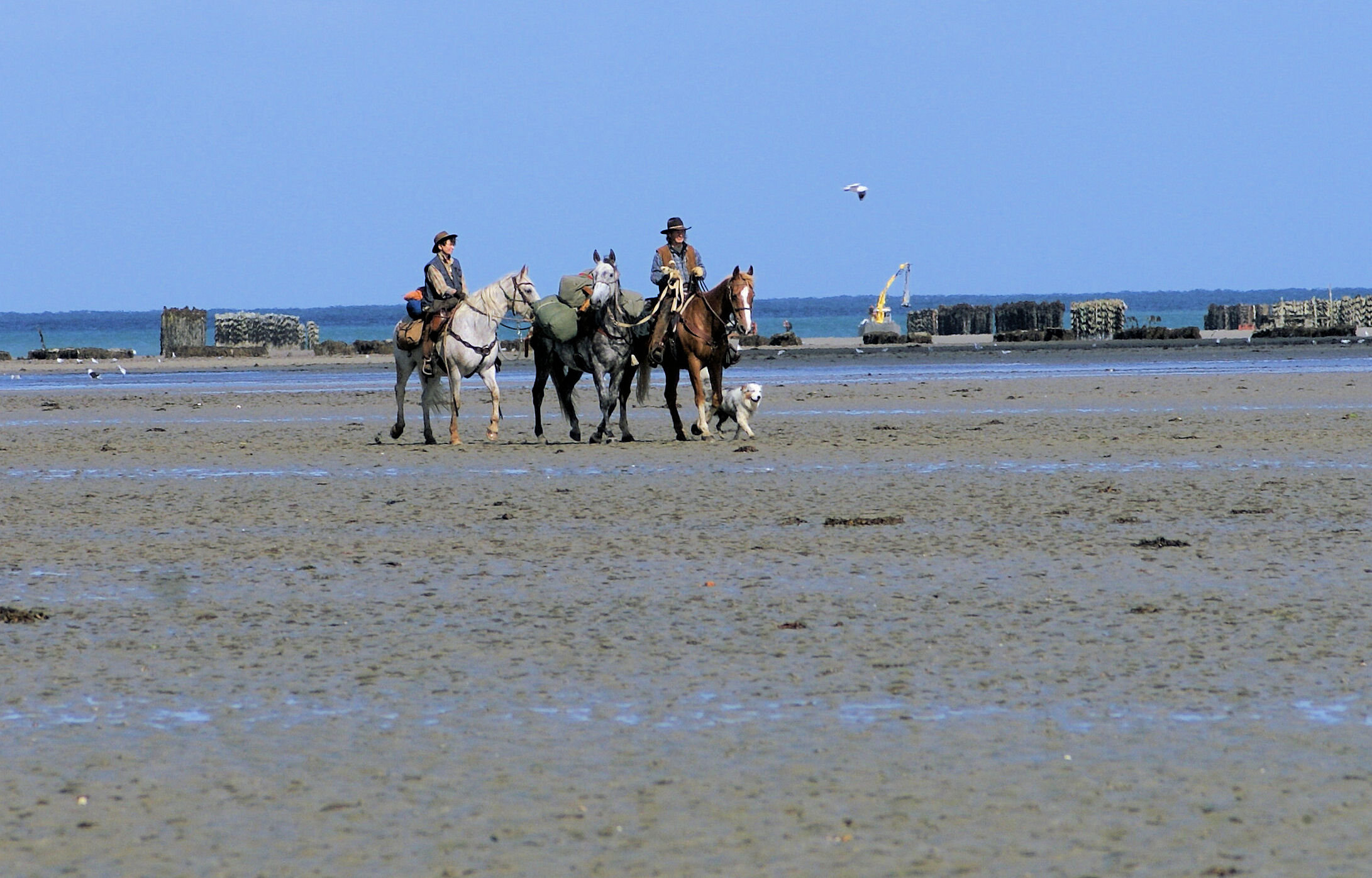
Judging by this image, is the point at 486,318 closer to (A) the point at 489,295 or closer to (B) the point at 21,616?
(A) the point at 489,295

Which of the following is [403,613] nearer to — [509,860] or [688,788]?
[688,788]

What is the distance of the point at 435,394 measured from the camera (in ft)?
61.2

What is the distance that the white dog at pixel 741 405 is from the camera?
19.0 m

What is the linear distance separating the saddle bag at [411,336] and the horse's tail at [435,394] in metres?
0.39

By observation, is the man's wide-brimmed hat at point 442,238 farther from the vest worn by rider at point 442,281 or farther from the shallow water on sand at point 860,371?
the shallow water on sand at point 860,371

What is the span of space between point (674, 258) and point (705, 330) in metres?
0.90

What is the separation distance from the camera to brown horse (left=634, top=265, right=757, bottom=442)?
59.5ft

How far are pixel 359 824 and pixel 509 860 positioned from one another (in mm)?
557

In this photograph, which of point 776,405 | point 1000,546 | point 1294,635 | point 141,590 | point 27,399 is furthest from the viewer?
point 27,399

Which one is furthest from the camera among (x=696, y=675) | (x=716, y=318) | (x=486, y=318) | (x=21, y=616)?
(x=486, y=318)

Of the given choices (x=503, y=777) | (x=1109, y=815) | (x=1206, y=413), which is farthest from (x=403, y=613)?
(x=1206, y=413)

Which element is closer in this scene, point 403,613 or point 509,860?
point 509,860

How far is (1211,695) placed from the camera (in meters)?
6.32

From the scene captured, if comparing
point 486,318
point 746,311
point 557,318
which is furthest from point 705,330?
point 486,318
